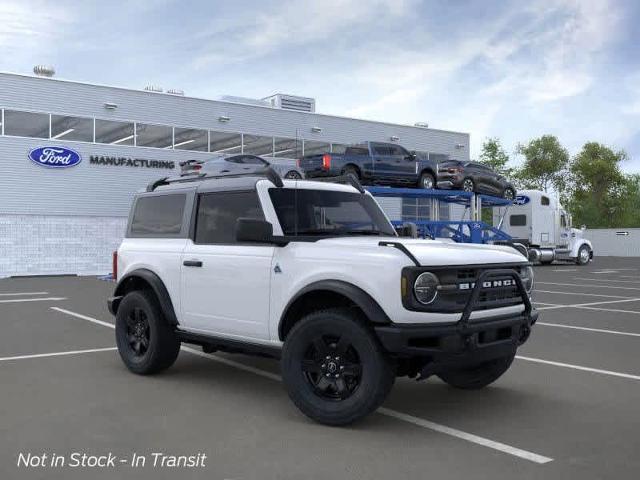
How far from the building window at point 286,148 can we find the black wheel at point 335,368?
27.8 meters

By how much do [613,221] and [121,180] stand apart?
60912mm

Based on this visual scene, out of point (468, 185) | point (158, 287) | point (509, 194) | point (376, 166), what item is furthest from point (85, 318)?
point (509, 194)

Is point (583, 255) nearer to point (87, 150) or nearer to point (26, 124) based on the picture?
point (87, 150)

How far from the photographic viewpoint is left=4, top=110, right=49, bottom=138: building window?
26359 mm

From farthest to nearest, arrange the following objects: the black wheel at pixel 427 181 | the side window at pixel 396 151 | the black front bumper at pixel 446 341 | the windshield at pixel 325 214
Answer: the black wheel at pixel 427 181, the side window at pixel 396 151, the windshield at pixel 325 214, the black front bumper at pixel 446 341

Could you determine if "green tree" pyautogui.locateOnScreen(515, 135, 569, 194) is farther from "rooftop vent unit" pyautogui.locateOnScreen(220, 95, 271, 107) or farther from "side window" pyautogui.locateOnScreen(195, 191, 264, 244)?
"side window" pyautogui.locateOnScreen(195, 191, 264, 244)

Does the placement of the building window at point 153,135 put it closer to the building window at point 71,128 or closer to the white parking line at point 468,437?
the building window at point 71,128

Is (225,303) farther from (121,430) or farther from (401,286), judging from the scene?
(401,286)

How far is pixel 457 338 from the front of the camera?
15.9 feet

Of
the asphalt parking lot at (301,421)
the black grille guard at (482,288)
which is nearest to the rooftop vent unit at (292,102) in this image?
the asphalt parking lot at (301,421)

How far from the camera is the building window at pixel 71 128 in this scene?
2728 cm

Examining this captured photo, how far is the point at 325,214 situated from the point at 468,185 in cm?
1941

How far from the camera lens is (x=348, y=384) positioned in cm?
509

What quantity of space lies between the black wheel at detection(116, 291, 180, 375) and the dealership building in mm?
21763
